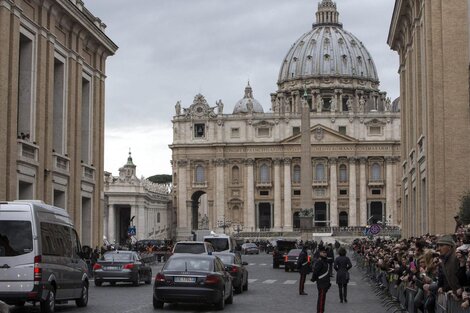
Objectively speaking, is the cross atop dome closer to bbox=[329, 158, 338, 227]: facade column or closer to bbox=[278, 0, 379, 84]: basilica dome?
bbox=[278, 0, 379, 84]: basilica dome

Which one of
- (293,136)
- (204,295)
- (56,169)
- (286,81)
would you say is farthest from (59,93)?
(286,81)

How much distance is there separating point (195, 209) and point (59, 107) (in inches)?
4092

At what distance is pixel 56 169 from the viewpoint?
39.6m

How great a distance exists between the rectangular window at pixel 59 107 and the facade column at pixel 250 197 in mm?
99313

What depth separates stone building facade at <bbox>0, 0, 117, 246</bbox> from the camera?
34.1 m

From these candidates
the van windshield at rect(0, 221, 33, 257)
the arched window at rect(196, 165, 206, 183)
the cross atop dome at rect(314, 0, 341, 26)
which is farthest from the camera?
the cross atop dome at rect(314, 0, 341, 26)

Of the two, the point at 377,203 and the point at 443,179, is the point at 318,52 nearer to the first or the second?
the point at 377,203

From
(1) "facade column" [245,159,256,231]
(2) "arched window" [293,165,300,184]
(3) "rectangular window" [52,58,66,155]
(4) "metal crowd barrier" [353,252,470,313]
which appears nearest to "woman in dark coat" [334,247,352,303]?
(4) "metal crowd barrier" [353,252,470,313]

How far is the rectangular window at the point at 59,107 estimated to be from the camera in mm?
41062

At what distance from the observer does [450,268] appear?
13.1 metres

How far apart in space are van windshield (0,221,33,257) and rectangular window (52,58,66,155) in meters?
21.7

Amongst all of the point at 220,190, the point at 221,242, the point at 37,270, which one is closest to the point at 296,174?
the point at 220,190

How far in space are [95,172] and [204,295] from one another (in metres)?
26.1

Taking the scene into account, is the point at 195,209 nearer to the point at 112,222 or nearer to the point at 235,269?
the point at 112,222
